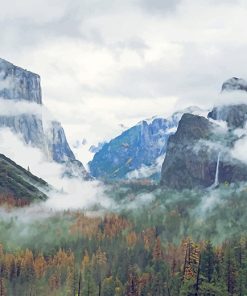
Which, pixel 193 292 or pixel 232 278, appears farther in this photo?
pixel 232 278

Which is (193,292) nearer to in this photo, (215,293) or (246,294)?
(215,293)

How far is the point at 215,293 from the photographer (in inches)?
6924

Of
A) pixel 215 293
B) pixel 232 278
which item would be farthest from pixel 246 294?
pixel 215 293

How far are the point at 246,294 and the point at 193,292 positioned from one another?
26.8 m

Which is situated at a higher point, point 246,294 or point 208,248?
point 208,248

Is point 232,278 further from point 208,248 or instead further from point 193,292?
point 193,292

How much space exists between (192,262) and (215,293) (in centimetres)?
2202

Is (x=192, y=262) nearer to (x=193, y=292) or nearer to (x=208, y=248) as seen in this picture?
(x=208, y=248)

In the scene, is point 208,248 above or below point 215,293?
above

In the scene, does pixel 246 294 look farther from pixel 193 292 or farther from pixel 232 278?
pixel 193 292

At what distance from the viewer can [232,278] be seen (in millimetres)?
199375

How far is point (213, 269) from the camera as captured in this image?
193 metres

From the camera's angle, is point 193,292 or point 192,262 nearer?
point 193,292

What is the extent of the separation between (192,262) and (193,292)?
23512 millimetres
